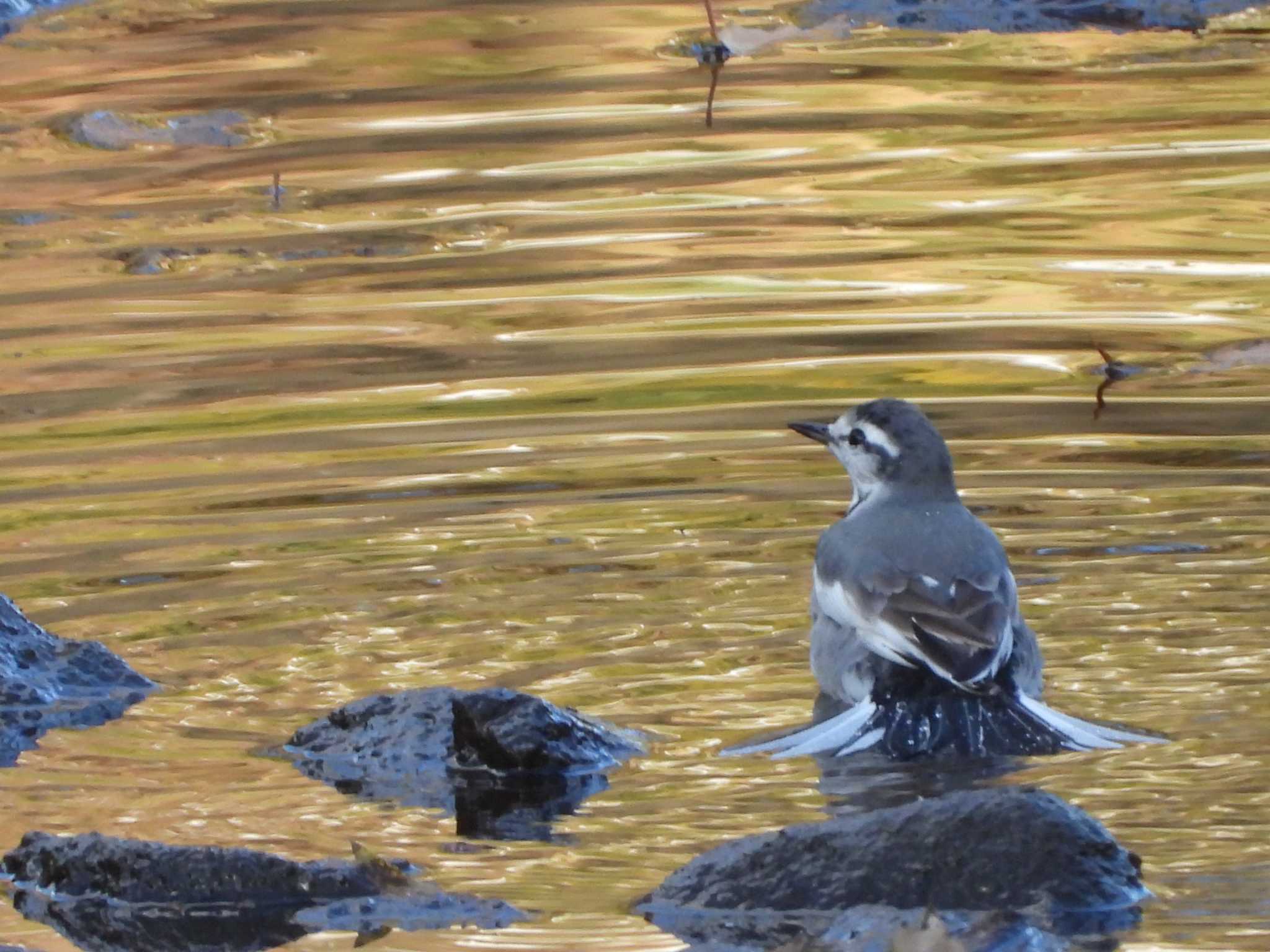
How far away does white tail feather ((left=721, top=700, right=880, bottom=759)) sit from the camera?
7.30 meters

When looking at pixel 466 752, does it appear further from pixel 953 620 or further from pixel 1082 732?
pixel 1082 732

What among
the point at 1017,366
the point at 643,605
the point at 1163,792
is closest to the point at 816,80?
the point at 1017,366

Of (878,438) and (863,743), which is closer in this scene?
(863,743)

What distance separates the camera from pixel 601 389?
1166 centimetres

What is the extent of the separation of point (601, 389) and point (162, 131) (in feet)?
20.6

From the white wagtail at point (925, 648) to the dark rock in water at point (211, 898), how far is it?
141 centimetres

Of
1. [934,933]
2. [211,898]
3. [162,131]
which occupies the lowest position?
[211,898]

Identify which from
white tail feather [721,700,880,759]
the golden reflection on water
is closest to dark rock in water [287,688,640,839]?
the golden reflection on water

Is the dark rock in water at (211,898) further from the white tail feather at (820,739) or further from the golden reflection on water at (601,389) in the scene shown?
the white tail feather at (820,739)

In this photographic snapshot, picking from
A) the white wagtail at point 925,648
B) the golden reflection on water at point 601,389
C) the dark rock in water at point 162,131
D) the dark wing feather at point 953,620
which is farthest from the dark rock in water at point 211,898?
the dark rock in water at point 162,131

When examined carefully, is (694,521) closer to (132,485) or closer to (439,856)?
(132,485)

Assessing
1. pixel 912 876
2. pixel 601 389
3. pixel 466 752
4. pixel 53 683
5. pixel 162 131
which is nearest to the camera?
pixel 912 876

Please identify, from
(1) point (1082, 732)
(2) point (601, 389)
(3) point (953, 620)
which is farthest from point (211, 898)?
→ (2) point (601, 389)

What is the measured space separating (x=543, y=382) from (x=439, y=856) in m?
5.51
